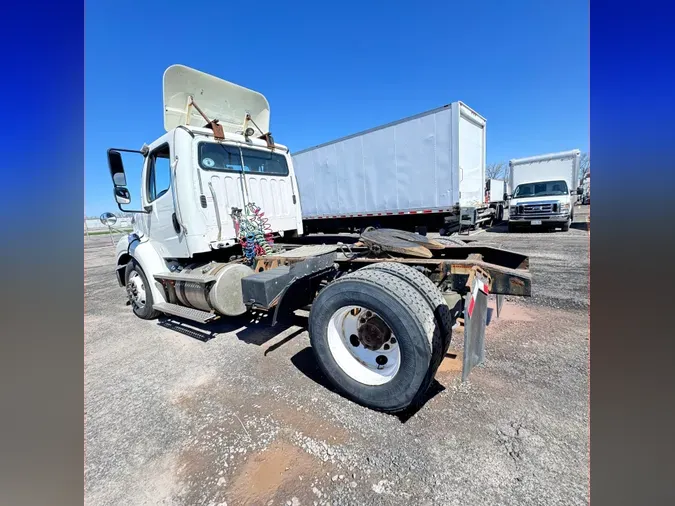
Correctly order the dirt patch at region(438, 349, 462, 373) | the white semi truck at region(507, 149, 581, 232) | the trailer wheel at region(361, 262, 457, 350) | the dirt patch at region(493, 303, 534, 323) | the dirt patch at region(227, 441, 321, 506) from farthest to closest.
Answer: the white semi truck at region(507, 149, 581, 232)
the dirt patch at region(493, 303, 534, 323)
the dirt patch at region(438, 349, 462, 373)
the trailer wheel at region(361, 262, 457, 350)
the dirt patch at region(227, 441, 321, 506)

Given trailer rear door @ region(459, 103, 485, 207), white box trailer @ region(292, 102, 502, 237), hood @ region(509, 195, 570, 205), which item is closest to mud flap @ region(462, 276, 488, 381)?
white box trailer @ region(292, 102, 502, 237)

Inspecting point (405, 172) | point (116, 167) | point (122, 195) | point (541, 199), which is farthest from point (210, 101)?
point (541, 199)

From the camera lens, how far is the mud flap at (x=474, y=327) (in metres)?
2.23

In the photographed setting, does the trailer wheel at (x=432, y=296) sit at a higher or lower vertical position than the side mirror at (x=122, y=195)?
lower

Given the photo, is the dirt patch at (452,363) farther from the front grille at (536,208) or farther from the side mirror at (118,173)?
the front grille at (536,208)

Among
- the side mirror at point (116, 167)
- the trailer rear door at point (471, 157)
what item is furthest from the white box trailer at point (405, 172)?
the side mirror at point (116, 167)

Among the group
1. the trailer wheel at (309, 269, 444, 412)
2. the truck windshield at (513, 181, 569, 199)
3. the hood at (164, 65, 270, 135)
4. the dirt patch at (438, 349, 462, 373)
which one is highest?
the hood at (164, 65, 270, 135)

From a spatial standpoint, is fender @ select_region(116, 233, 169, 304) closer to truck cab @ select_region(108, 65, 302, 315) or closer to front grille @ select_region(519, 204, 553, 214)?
truck cab @ select_region(108, 65, 302, 315)

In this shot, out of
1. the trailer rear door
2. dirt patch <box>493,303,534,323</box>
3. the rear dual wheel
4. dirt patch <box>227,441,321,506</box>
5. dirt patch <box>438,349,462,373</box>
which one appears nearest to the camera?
dirt patch <box>227,441,321,506</box>

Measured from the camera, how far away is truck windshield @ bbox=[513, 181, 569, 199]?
14.2 metres

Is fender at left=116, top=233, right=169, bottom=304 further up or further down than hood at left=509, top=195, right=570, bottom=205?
further down

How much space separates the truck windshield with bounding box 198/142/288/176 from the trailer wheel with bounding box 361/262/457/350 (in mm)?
2933

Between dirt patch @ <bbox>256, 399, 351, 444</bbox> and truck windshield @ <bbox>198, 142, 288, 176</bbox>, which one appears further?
truck windshield @ <bbox>198, 142, 288, 176</bbox>

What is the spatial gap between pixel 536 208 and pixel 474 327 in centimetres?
1407
